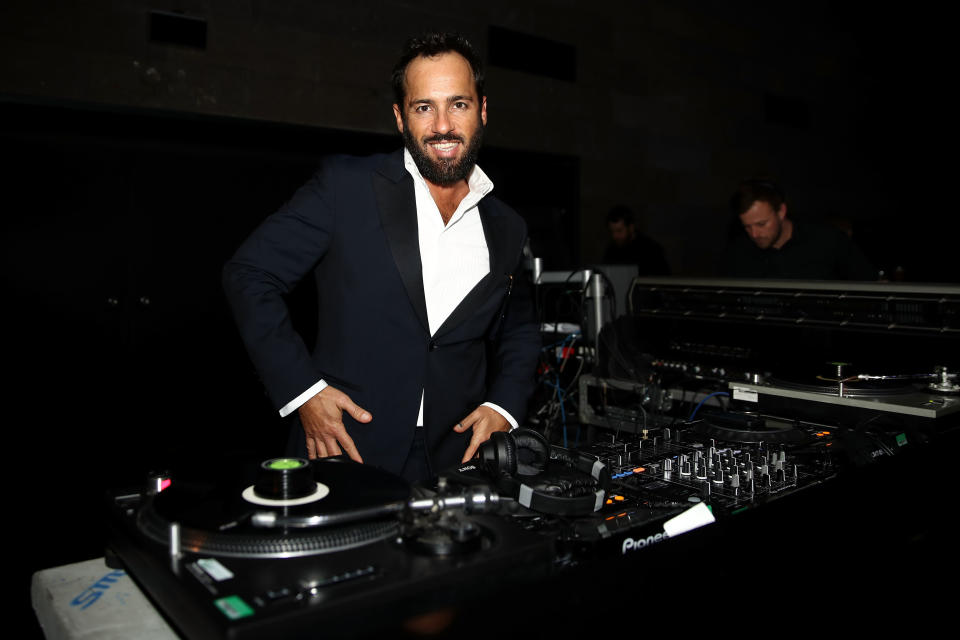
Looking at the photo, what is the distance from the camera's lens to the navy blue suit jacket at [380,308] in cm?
137

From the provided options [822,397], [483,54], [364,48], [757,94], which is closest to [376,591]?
[822,397]

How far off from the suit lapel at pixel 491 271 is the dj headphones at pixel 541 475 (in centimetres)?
43

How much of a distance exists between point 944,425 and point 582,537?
39.4 inches

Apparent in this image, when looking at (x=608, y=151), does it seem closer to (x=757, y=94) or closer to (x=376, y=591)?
(x=757, y=94)

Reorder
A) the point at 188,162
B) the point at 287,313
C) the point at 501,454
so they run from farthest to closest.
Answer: the point at 188,162 → the point at 287,313 → the point at 501,454

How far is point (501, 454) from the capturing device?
96cm

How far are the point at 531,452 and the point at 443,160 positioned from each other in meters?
0.63

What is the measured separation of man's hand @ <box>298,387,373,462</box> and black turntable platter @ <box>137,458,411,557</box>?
32 centimetres

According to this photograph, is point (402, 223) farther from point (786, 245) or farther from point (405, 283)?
point (786, 245)

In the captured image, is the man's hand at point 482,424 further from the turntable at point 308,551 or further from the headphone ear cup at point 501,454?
the turntable at point 308,551

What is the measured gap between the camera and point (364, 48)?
14.8ft

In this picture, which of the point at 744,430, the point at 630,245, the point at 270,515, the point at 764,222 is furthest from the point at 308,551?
the point at 630,245

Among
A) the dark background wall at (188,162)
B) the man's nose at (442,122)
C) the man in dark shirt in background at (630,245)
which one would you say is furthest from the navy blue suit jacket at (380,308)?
the man in dark shirt in background at (630,245)

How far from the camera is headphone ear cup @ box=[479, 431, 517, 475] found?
96cm
